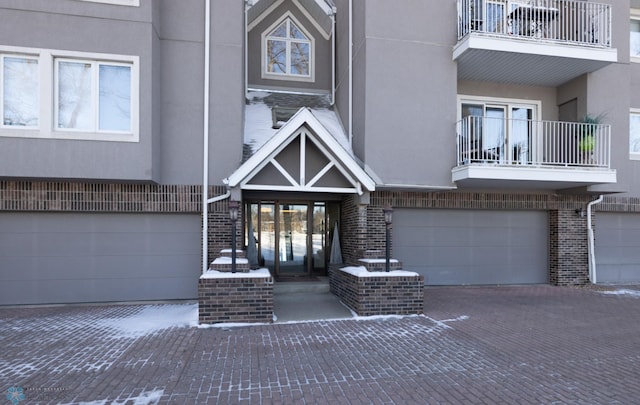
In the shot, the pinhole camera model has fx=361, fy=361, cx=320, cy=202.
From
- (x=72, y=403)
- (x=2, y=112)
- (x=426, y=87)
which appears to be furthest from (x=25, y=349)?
(x=426, y=87)

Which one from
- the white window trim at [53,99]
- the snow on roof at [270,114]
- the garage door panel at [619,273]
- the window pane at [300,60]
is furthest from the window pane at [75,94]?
the garage door panel at [619,273]

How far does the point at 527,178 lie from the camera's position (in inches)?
332

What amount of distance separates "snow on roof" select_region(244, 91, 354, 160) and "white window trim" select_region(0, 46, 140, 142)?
8.23 feet

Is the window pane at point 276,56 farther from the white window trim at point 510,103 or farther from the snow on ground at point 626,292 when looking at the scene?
the snow on ground at point 626,292

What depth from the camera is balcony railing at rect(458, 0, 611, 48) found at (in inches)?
351

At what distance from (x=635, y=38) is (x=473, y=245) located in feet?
25.4

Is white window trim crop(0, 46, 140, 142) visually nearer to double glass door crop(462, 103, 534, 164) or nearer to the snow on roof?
the snow on roof

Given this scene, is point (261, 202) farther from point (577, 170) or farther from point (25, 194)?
point (577, 170)

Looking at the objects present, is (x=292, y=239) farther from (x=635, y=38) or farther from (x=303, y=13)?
(x=635, y=38)

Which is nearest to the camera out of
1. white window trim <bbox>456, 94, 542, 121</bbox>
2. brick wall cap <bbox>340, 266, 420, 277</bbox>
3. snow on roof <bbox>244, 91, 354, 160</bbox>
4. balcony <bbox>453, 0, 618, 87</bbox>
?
brick wall cap <bbox>340, 266, 420, 277</bbox>

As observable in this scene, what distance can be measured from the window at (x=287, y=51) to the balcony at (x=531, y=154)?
205 inches

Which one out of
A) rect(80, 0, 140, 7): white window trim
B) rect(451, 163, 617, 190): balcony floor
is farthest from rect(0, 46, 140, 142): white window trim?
rect(451, 163, 617, 190): balcony floor

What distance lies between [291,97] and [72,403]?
8958 mm

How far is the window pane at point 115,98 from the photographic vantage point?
7348 mm
